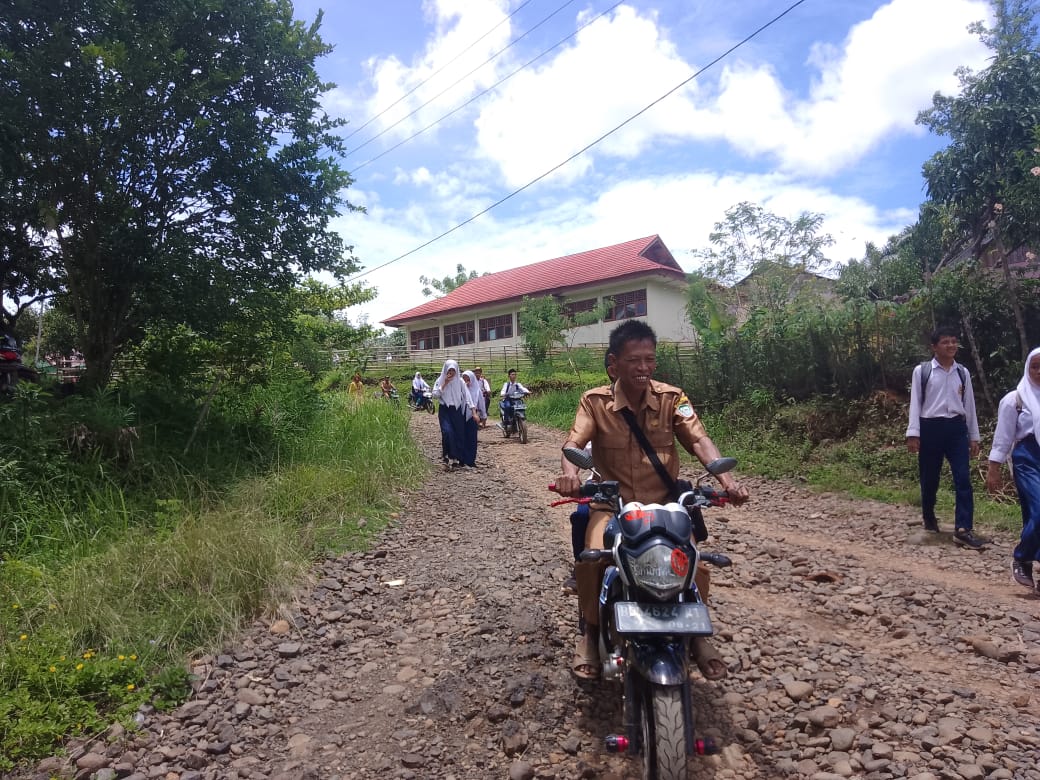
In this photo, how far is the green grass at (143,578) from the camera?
3266mm

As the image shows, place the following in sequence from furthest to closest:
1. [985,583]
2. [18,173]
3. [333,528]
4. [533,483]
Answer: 1. [533,483]
2. [18,173]
3. [333,528]
4. [985,583]

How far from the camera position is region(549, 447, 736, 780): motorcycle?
7.54 feet

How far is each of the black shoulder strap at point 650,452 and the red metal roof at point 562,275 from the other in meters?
22.7

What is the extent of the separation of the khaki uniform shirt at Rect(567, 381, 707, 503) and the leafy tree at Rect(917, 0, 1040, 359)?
7.03 meters

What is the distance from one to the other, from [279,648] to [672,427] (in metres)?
2.57

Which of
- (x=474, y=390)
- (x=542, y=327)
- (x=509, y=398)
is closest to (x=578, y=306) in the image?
(x=542, y=327)

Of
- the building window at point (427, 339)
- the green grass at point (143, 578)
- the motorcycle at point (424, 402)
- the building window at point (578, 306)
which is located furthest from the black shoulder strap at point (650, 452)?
the building window at point (427, 339)

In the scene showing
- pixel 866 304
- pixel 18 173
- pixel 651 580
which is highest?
pixel 18 173

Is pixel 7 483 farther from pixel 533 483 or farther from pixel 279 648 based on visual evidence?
pixel 533 483

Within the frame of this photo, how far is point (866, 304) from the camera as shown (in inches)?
373

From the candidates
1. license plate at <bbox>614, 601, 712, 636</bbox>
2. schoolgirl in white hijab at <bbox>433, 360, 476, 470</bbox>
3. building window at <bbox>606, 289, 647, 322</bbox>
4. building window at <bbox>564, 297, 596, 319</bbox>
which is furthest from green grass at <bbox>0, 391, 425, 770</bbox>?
building window at <bbox>564, 297, 596, 319</bbox>

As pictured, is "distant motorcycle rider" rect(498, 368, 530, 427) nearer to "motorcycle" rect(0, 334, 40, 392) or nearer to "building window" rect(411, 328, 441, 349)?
"motorcycle" rect(0, 334, 40, 392)

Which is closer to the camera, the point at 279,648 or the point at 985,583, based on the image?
the point at 279,648

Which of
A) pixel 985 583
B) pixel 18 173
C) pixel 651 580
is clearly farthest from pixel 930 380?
pixel 18 173
